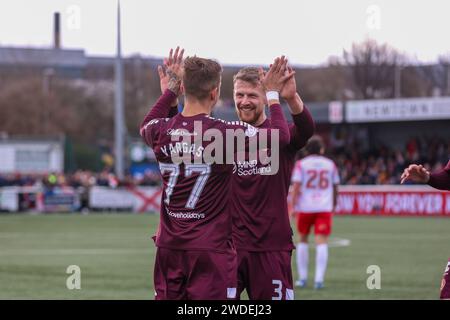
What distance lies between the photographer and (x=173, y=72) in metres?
8.09

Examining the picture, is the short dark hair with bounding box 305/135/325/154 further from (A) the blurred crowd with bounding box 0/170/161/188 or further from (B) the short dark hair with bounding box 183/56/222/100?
(A) the blurred crowd with bounding box 0/170/161/188

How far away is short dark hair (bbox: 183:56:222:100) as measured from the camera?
7.35 meters

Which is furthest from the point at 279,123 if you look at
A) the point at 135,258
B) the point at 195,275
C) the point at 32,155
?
the point at 32,155

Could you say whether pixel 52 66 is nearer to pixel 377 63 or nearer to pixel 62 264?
pixel 377 63

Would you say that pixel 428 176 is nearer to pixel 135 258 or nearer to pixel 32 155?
pixel 135 258

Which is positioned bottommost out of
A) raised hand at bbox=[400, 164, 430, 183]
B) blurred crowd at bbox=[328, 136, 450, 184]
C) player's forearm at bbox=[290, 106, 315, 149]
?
blurred crowd at bbox=[328, 136, 450, 184]

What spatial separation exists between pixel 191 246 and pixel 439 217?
1245 inches

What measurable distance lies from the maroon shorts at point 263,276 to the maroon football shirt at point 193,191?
3.86 feet

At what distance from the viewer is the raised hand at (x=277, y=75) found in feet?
26.0

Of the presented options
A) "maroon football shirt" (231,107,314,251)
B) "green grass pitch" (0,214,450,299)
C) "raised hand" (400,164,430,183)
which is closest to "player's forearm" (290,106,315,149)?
"maroon football shirt" (231,107,314,251)

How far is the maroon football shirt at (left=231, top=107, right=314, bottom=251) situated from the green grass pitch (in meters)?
5.94

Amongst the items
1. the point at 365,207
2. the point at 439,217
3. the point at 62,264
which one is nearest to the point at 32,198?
the point at 365,207

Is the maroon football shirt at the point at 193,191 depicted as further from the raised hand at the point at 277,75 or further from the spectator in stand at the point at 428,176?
the spectator in stand at the point at 428,176

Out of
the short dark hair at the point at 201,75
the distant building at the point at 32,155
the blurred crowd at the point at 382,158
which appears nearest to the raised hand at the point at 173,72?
the short dark hair at the point at 201,75
